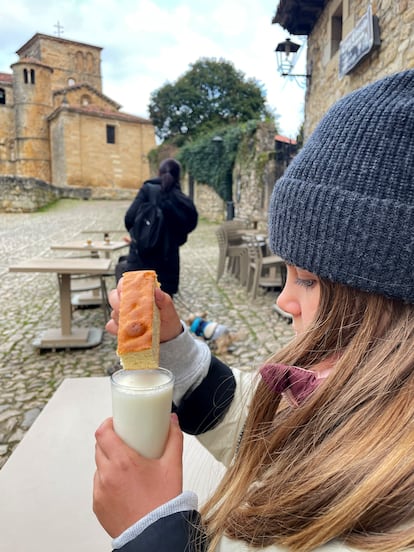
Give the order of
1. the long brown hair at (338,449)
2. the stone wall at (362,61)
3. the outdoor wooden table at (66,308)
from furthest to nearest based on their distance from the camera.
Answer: the stone wall at (362,61)
the outdoor wooden table at (66,308)
the long brown hair at (338,449)

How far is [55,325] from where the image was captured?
5844 millimetres

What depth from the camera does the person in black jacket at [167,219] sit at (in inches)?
180

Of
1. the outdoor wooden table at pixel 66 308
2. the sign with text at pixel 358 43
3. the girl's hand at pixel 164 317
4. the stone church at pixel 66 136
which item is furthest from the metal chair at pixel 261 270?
the stone church at pixel 66 136

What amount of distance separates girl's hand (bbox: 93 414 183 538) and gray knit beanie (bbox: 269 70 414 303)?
0.48 metres

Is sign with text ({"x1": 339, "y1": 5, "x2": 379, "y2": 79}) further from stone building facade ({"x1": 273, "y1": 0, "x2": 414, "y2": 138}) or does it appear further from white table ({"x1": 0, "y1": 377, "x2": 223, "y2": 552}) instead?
white table ({"x1": 0, "y1": 377, "x2": 223, "y2": 552})

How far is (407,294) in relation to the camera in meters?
0.78

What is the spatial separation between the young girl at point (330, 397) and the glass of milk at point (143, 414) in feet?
0.07

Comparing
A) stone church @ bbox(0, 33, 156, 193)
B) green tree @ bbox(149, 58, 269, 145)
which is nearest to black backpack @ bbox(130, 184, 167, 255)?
green tree @ bbox(149, 58, 269, 145)

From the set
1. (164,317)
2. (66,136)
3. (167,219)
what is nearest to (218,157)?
(167,219)

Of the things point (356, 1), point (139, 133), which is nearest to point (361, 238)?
point (356, 1)

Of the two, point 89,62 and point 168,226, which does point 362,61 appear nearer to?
point 168,226

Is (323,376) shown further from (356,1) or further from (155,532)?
(356,1)

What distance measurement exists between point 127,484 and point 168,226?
400 cm

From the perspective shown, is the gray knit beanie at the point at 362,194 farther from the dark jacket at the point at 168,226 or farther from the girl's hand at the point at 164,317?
the dark jacket at the point at 168,226
